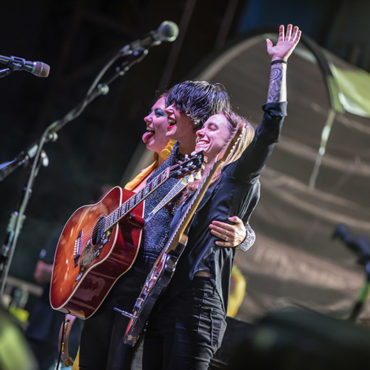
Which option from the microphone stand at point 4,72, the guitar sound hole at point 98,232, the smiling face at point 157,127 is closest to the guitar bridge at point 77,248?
the guitar sound hole at point 98,232

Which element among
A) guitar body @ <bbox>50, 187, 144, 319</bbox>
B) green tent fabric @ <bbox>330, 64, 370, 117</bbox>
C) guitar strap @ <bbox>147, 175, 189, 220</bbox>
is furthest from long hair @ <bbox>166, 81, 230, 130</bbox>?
green tent fabric @ <bbox>330, 64, 370, 117</bbox>

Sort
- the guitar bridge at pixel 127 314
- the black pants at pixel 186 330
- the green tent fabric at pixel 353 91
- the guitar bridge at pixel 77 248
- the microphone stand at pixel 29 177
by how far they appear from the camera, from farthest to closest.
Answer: the green tent fabric at pixel 353 91 → the microphone stand at pixel 29 177 → the guitar bridge at pixel 77 248 → the guitar bridge at pixel 127 314 → the black pants at pixel 186 330

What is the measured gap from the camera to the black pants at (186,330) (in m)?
2.04

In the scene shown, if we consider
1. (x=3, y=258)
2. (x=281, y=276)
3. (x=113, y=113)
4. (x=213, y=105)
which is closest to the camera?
(x=213, y=105)

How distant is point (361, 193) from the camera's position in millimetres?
5422

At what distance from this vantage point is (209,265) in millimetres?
2148

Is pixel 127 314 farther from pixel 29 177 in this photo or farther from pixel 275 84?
pixel 29 177

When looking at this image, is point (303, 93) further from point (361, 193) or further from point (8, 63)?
point (8, 63)

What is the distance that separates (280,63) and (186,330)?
1.07 metres

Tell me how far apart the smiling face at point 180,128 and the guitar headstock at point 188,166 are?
249mm

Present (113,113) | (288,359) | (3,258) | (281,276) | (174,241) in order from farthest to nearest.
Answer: (113,113), (281,276), (3,258), (174,241), (288,359)

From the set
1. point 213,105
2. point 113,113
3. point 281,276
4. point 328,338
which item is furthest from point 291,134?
point 328,338

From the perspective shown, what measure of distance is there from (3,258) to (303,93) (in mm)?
3137

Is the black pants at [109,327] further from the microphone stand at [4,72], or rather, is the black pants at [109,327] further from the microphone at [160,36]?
the microphone at [160,36]
